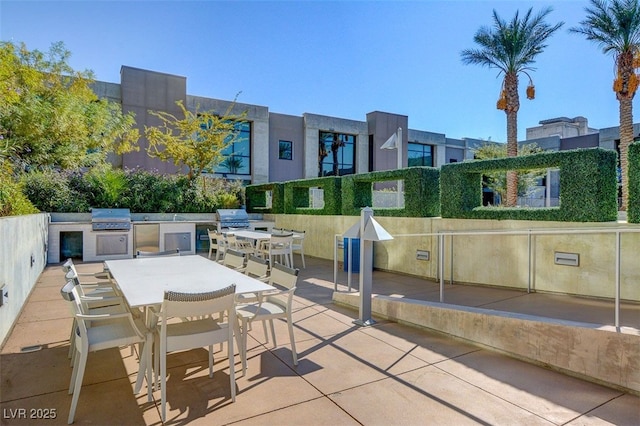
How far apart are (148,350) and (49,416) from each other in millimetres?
702

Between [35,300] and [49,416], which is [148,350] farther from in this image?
[35,300]

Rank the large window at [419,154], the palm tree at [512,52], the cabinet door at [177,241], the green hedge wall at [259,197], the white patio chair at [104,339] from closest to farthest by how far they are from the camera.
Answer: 1. the white patio chair at [104,339]
2. the cabinet door at [177,241]
3. the green hedge wall at [259,197]
4. the palm tree at [512,52]
5. the large window at [419,154]

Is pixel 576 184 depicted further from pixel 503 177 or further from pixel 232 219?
pixel 503 177

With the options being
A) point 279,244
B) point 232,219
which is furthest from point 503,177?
point 279,244

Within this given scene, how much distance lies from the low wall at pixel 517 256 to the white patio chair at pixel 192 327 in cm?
344

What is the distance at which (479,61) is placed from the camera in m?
14.4

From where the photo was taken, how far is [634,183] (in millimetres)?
4992

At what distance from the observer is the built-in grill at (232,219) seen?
12.0 meters

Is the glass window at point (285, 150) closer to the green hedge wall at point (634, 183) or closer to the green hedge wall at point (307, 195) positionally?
the green hedge wall at point (307, 195)

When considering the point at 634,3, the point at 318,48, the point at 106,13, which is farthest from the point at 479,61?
the point at 106,13

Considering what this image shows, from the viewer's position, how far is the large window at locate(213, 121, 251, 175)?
19527 mm

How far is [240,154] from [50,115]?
34.2ft

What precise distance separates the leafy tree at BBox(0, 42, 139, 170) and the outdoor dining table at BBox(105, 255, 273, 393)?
480 centimetres

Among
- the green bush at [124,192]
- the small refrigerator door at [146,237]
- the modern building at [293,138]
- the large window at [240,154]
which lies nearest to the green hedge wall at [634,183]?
the small refrigerator door at [146,237]
